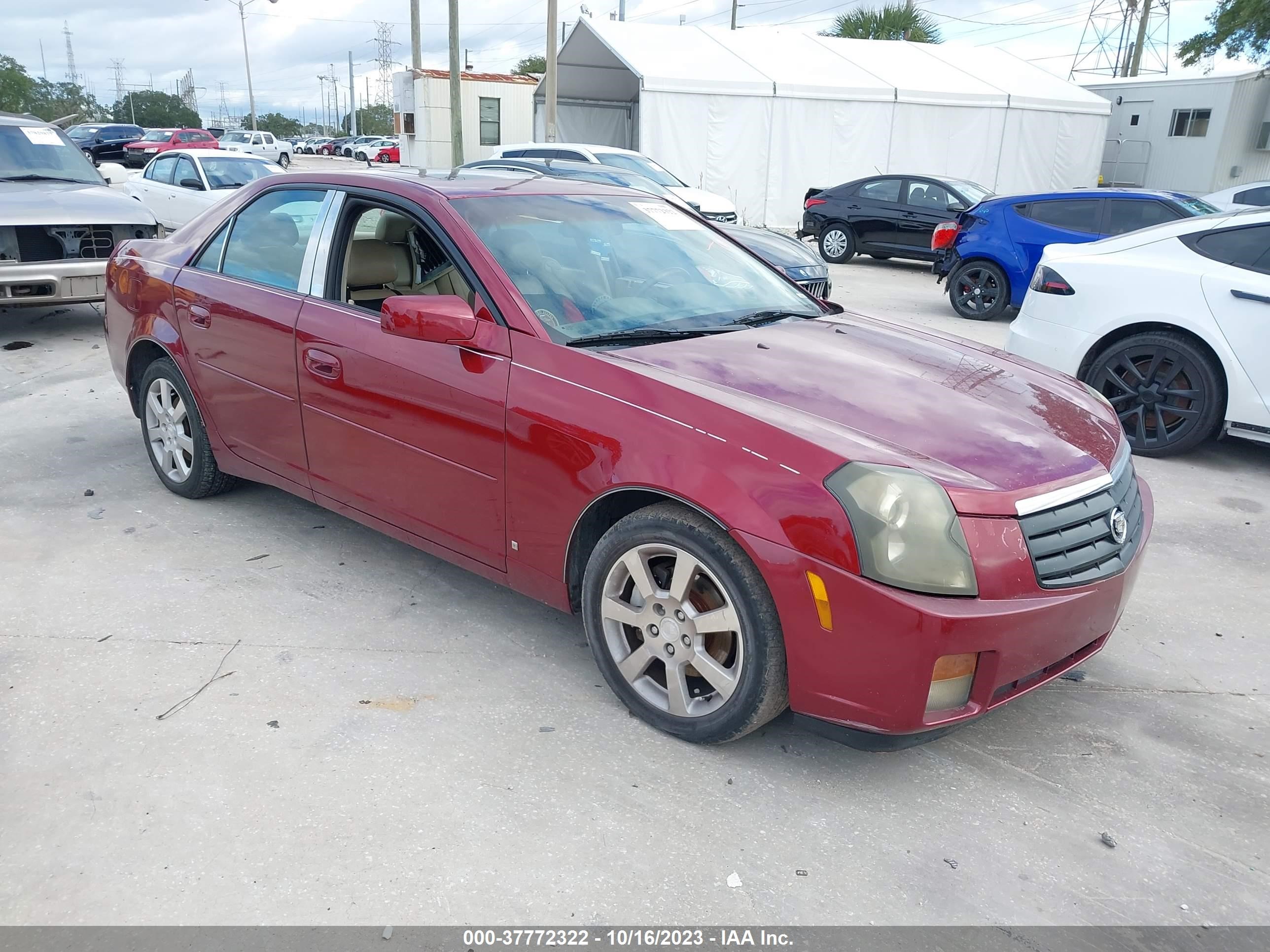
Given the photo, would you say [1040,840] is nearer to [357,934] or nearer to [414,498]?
[357,934]

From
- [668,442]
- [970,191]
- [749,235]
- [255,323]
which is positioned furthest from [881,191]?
[668,442]

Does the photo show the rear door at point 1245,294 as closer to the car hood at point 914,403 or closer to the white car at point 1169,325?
the white car at point 1169,325

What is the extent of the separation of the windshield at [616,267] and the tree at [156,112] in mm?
88856

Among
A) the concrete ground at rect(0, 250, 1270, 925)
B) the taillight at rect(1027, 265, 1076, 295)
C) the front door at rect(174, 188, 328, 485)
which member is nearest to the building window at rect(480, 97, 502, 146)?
the taillight at rect(1027, 265, 1076, 295)

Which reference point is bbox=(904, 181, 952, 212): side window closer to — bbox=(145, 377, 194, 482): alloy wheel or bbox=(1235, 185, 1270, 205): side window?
bbox=(1235, 185, 1270, 205): side window

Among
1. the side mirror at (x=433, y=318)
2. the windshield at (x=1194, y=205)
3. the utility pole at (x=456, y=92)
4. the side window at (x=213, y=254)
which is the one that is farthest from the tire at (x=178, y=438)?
the utility pole at (x=456, y=92)

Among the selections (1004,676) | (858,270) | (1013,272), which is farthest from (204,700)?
(858,270)

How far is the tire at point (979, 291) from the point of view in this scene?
10672 mm

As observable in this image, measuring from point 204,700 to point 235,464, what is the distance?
5.24 ft

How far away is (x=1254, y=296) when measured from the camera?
5.48 metres

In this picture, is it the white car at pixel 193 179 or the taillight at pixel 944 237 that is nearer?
the taillight at pixel 944 237

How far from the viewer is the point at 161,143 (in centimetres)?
3772

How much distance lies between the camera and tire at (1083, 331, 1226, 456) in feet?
18.7

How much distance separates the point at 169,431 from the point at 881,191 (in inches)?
508
